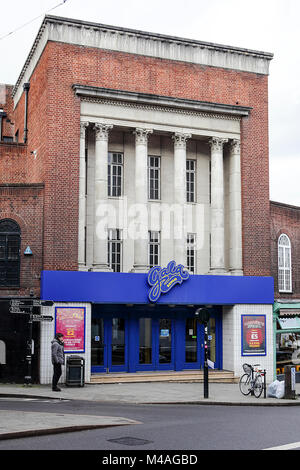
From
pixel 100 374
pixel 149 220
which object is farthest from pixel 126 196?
pixel 100 374

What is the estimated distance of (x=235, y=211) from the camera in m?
27.8

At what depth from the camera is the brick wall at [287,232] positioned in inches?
1152

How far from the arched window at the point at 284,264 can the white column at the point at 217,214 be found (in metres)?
3.75

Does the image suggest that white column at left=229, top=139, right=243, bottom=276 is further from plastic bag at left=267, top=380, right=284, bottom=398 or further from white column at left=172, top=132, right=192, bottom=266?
plastic bag at left=267, top=380, right=284, bottom=398

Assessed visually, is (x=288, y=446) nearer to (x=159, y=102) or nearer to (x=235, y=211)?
(x=235, y=211)

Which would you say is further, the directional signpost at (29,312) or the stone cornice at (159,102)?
the stone cornice at (159,102)

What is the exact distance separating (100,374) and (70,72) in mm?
12026

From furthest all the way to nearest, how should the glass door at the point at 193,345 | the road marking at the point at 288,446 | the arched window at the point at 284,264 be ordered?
the arched window at the point at 284,264 → the glass door at the point at 193,345 → the road marking at the point at 288,446

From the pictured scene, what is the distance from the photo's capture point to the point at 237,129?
28281 mm

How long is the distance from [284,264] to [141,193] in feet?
27.2

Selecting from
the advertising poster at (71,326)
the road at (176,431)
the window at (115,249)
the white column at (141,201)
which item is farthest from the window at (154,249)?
the road at (176,431)

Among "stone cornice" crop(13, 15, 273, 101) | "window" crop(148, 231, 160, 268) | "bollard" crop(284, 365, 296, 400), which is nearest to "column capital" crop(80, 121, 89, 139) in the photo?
"stone cornice" crop(13, 15, 273, 101)

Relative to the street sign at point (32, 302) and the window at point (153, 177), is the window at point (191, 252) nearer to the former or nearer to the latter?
the window at point (153, 177)

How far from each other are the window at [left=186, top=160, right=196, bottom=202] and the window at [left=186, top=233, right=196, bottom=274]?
5.47 ft
